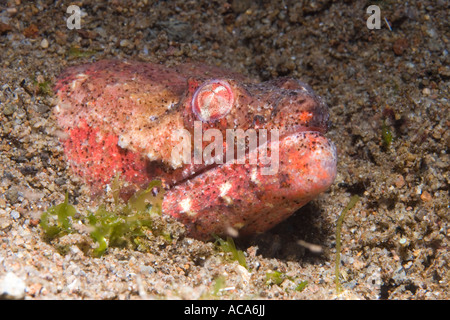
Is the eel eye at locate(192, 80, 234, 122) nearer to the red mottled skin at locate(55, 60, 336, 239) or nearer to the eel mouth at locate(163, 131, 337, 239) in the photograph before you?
the red mottled skin at locate(55, 60, 336, 239)

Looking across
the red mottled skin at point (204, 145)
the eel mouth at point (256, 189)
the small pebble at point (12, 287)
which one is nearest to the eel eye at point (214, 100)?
the red mottled skin at point (204, 145)

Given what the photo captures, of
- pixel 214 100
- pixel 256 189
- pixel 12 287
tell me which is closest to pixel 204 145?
pixel 214 100

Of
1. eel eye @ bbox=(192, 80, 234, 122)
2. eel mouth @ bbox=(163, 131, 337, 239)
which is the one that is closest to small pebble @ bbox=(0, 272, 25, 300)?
eel mouth @ bbox=(163, 131, 337, 239)

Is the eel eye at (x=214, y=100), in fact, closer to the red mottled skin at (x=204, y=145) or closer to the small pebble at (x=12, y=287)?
the red mottled skin at (x=204, y=145)

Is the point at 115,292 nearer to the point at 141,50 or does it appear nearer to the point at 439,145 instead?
the point at 141,50

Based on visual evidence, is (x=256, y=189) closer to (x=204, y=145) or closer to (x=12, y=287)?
(x=204, y=145)

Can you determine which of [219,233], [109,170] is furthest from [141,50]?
[219,233]
